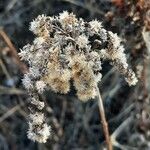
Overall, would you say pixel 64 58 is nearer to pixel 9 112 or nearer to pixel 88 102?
pixel 88 102

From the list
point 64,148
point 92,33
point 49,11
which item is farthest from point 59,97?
point 92,33

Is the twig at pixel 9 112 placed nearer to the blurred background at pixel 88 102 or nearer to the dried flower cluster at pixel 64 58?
the blurred background at pixel 88 102

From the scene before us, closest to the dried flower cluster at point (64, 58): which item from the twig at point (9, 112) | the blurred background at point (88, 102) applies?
the blurred background at point (88, 102)

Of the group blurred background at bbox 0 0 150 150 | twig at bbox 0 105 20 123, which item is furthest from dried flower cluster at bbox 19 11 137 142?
twig at bbox 0 105 20 123

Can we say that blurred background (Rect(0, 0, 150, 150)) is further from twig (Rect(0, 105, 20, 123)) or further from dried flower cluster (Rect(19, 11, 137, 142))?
dried flower cluster (Rect(19, 11, 137, 142))

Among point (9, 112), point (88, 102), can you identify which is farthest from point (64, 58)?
point (9, 112)

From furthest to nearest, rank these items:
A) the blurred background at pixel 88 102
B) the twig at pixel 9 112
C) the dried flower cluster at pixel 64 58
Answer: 1. the twig at pixel 9 112
2. the blurred background at pixel 88 102
3. the dried flower cluster at pixel 64 58
